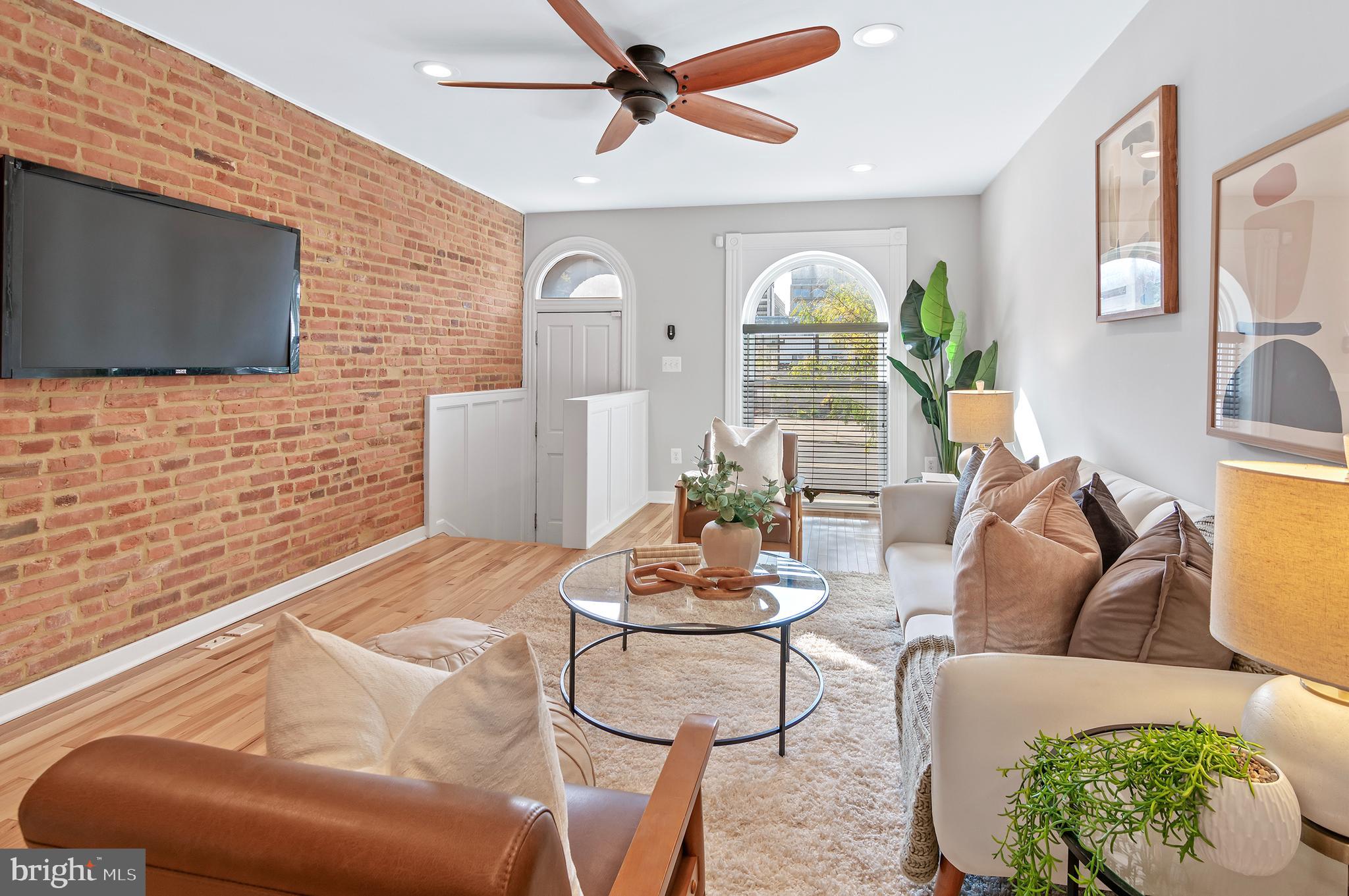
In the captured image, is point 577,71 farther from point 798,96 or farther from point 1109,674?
point 1109,674

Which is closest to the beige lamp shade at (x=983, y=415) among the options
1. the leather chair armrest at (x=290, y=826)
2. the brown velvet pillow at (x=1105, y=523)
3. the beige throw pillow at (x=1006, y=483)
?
the beige throw pillow at (x=1006, y=483)

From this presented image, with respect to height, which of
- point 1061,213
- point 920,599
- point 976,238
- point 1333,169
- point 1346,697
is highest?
point 976,238

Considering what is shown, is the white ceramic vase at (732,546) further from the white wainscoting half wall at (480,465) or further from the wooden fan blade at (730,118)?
the white wainscoting half wall at (480,465)

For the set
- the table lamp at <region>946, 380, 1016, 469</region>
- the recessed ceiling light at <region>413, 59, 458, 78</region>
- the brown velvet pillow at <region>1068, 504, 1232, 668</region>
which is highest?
the recessed ceiling light at <region>413, 59, 458, 78</region>

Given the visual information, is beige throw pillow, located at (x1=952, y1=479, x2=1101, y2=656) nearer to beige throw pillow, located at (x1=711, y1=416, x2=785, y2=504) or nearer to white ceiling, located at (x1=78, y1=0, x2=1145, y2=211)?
white ceiling, located at (x1=78, y1=0, x2=1145, y2=211)

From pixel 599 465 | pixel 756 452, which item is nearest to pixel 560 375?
pixel 599 465

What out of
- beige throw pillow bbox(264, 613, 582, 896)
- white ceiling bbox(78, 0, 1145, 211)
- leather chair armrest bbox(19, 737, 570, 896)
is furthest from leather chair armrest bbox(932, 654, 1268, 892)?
white ceiling bbox(78, 0, 1145, 211)

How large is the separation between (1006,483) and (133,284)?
10.9 ft

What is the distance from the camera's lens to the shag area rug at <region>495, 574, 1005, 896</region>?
1766 millimetres

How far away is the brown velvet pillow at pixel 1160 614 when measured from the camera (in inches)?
56.2

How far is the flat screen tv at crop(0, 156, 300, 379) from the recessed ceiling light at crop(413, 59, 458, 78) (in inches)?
39.8

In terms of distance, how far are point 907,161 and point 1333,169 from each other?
3.32 meters

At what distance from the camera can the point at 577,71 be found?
11.2 ft

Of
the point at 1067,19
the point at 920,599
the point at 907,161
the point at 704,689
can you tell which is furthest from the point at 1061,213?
the point at 704,689
